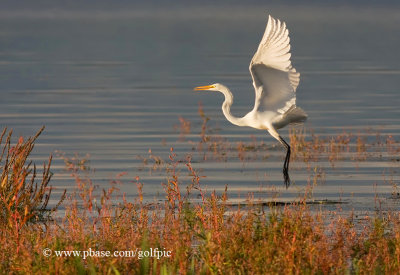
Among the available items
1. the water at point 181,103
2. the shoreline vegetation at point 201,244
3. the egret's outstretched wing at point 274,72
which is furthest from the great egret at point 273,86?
the shoreline vegetation at point 201,244

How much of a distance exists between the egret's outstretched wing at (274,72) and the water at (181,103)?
0.85m

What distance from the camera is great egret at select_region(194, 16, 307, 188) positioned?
453 inches

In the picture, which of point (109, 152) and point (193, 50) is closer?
point (109, 152)

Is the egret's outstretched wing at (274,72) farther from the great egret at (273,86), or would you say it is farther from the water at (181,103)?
the water at (181,103)

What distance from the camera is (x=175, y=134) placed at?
53.7ft

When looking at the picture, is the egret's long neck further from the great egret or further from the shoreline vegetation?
the shoreline vegetation

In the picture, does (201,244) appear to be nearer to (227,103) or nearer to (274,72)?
(274,72)

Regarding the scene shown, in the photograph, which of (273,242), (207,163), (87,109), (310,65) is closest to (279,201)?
(207,163)

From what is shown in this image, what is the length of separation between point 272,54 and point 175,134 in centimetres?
502

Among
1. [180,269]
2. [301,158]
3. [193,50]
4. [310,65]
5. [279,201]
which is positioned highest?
[193,50]

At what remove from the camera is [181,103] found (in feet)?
71.5

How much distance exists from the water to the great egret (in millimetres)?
631

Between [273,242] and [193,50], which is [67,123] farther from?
[193,50]

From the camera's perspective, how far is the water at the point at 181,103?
482 inches
